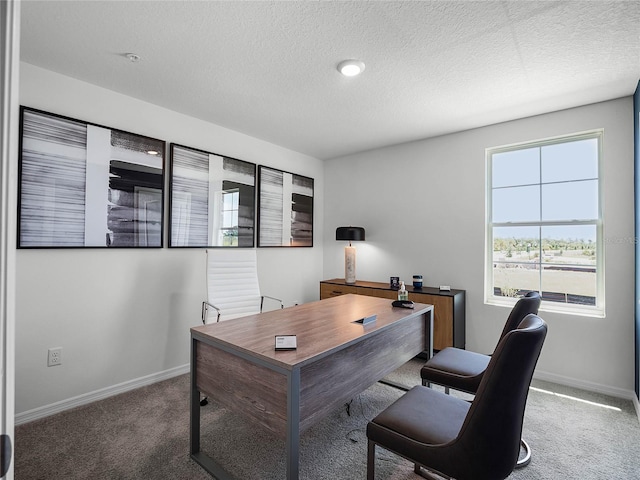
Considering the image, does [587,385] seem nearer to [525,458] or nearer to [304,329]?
[525,458]

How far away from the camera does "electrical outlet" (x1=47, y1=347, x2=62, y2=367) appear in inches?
96.3

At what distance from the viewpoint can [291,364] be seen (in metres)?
1.40

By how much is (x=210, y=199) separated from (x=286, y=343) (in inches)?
90.3

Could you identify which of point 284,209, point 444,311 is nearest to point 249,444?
point 444,311

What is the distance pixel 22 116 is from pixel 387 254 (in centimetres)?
378

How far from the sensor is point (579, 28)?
6.34 ft

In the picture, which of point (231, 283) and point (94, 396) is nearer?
point (94, 396)

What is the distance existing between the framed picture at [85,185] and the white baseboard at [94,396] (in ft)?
3.92

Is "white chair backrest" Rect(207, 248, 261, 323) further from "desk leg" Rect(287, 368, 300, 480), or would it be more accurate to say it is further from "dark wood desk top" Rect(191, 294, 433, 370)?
"desk leg" Rect(287, 368, 300, 480)

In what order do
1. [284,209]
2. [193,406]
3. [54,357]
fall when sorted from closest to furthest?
[193,406] → [54,357] → [284,209]

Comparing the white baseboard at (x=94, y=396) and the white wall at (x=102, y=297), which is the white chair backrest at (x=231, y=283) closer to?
the white wall at (x=102, y=297)

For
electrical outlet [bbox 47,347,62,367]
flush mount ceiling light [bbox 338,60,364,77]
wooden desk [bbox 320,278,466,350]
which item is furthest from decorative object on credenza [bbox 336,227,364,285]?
electrical outlet [bbox 47,347,62,367]

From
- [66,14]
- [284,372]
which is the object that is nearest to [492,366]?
[284,372]

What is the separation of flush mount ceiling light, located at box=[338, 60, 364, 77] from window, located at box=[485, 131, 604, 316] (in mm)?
2041
